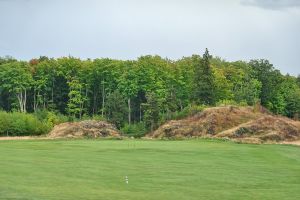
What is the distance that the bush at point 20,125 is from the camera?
8050 cm

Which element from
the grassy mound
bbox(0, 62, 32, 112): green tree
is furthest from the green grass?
bbox(0, 62, 32, 112): green tree

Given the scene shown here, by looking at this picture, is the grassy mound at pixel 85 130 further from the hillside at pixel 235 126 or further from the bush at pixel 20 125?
the hillside at pixel 235 126

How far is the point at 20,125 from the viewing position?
266ft

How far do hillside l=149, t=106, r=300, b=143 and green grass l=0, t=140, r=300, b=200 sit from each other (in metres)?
26.7

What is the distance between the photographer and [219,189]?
24.6 m

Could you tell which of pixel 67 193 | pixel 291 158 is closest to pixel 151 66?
pixel 291 158

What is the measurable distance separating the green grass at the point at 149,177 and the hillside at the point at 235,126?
87.6 ft

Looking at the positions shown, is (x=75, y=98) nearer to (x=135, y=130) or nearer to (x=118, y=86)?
(x=118, y=86)

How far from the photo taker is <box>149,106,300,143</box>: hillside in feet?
225

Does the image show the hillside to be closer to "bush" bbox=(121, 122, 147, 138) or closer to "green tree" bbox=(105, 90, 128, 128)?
"bush" bbox=(121, 122, 147, 138)

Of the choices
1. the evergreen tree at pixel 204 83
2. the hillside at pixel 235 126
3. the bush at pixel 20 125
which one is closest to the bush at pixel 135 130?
the hillside at pixel 235 126

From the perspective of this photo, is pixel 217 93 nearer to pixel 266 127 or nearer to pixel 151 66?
pixel 151 66

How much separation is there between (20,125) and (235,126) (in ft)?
102

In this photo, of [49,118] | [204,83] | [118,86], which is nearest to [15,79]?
[49,118]
